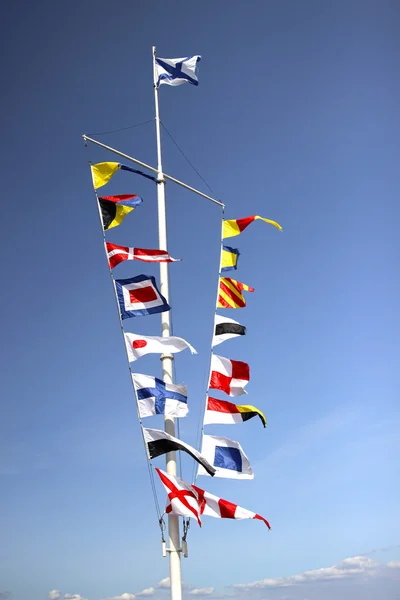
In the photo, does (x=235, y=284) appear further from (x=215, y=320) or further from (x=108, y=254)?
(x=108, y=254)

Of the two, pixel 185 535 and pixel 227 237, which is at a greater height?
pixel 227 237

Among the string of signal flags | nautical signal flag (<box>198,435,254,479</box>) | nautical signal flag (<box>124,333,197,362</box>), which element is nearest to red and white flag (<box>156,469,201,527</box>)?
the string of signal flags

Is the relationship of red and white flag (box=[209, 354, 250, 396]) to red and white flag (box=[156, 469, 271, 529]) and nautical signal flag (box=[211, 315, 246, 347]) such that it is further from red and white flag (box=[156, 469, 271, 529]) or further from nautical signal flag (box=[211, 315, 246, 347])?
red and white flag (box=[156, 469, 271, 529])

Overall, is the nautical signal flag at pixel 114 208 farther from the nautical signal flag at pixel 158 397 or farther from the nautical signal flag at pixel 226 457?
the nautical signal flag at pixel 226 457

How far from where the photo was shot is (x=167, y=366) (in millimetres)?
18422

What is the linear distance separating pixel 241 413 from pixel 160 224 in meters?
6.92

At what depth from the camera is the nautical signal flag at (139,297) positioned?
18342 millimetres

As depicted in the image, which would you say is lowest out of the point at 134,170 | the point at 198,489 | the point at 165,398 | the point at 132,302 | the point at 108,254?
the point at 198,489

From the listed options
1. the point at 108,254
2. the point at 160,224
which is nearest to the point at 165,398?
the point at 108,254

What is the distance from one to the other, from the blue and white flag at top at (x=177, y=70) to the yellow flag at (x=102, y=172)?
541 centimetres

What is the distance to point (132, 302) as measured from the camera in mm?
18422

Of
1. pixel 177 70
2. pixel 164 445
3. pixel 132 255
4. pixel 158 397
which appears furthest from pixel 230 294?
pixel 177 70

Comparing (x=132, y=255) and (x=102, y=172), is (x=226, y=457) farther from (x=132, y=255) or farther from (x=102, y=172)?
(x=102, y=172)

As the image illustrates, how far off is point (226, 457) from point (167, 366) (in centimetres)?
330
